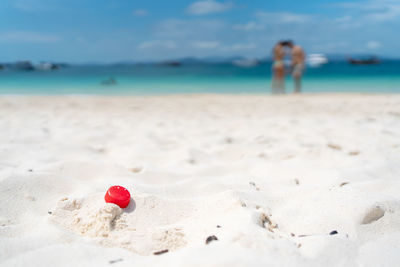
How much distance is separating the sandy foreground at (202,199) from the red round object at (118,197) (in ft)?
0.12

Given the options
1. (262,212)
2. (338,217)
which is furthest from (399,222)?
(262,212)

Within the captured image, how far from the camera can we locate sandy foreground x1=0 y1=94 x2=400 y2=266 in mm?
984

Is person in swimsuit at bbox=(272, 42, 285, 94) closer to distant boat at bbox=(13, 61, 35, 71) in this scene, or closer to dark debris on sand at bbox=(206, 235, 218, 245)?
dark debris on sand at bbox=(206, 235, 218, 245)

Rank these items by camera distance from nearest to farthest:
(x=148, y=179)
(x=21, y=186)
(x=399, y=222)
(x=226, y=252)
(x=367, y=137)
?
(x=226, y=252), (x=399, y=222), (x=21, y=186), (x=148, y=179), (x=367, y=137)

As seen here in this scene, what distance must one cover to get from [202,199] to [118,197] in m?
0.36

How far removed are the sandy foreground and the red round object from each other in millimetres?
37

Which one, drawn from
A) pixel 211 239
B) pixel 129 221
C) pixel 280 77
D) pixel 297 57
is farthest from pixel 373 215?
pixel 280 77

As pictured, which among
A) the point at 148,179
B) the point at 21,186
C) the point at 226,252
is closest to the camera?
the point at 226,252

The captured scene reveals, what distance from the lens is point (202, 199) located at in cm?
144

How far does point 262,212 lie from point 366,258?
0.36 meters

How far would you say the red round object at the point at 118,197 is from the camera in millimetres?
1271

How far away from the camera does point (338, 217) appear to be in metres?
1.21

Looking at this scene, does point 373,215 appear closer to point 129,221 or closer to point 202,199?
point 202,199

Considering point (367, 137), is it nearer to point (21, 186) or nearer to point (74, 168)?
point (74, 168)
